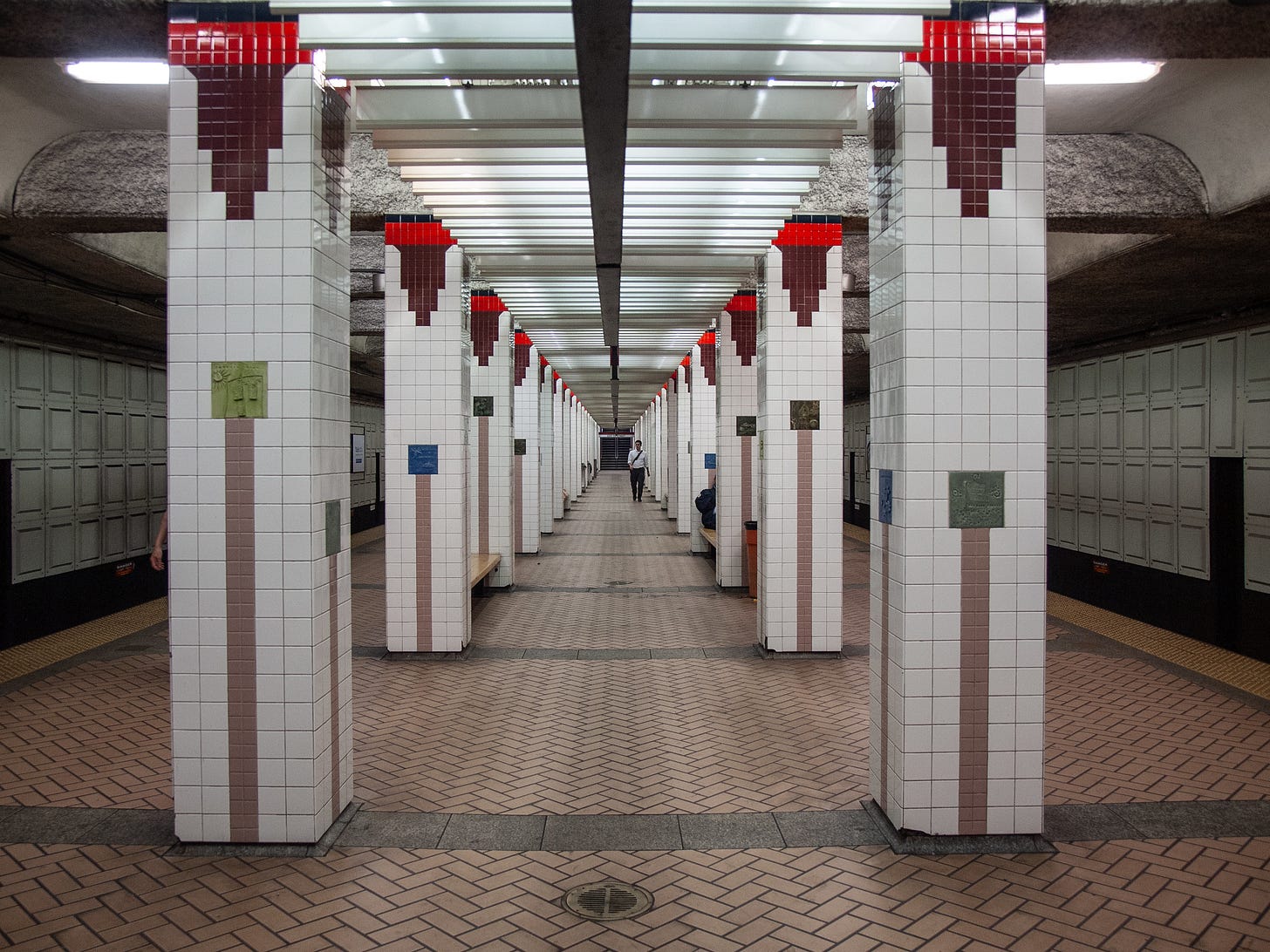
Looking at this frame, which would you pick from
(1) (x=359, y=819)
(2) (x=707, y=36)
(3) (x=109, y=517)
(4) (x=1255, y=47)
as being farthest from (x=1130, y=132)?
(3) (x=109, y=517)

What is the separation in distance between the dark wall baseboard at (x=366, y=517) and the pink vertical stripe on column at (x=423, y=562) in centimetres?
1283

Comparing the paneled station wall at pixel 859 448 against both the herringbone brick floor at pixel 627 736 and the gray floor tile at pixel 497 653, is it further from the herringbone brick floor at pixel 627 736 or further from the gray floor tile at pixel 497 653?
the gray floor tile at pixel 497 653

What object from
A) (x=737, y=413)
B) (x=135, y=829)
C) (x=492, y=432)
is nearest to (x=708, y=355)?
(x=737, y=413)

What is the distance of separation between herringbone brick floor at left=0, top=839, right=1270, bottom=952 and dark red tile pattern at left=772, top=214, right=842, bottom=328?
5178 millimetres

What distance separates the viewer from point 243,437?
4.12 m

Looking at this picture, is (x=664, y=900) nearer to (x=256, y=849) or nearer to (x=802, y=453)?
(x=256, y=849)

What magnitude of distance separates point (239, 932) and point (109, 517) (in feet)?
28.8

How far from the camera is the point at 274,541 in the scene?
4.10m

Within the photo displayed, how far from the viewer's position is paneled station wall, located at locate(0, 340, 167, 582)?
8898 millimetres

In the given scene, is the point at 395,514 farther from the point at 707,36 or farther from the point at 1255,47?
the point at 1255,47

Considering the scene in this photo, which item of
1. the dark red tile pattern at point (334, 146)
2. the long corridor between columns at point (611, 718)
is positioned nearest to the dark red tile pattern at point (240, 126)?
the dark red tile pattern at point (334, 146)

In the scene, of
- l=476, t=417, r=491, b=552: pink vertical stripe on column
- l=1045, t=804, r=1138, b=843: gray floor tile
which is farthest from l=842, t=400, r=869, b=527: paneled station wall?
l=1045, t=804, r=1138, b=843: gray floor tile

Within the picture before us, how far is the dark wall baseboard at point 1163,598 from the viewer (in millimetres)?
8344

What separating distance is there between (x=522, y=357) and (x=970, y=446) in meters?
11.5
